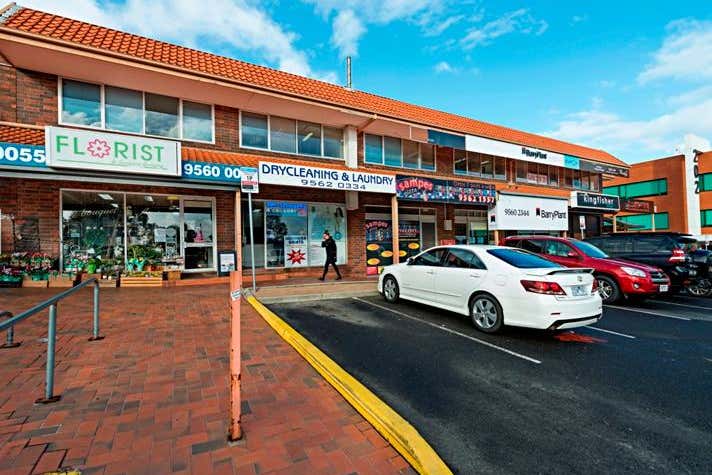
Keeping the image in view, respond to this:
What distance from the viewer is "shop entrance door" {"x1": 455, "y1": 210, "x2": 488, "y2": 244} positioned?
16.3 meters

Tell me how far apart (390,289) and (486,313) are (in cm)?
285

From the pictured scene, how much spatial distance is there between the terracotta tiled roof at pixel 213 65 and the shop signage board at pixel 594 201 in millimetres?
6344

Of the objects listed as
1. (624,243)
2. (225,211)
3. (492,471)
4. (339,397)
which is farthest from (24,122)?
(624,243)

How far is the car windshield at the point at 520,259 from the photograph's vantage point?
5758 millimetres

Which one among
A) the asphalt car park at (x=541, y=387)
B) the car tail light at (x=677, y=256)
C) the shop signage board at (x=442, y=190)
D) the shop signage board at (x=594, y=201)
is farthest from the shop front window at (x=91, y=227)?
the shop signage board at (x=594, y=201)

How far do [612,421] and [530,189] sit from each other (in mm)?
16102

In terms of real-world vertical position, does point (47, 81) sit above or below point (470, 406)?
above

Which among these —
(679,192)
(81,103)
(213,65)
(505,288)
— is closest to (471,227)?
(505,288)

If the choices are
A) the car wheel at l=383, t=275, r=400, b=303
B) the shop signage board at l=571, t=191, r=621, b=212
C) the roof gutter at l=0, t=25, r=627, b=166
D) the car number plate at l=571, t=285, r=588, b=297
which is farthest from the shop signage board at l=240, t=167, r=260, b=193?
the shop signage board at l=571, t=191, r=621, b=212

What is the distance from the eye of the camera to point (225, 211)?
11.2 meters

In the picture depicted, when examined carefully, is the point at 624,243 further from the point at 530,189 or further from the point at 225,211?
the point at 225,211

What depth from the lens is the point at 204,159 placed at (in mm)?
9062

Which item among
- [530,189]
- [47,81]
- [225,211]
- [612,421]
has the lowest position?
[612,421]

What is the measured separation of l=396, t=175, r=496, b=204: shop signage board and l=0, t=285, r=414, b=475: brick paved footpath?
8255 millimetres
